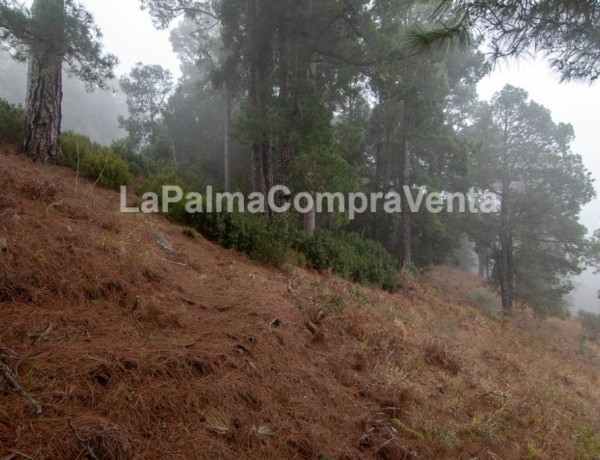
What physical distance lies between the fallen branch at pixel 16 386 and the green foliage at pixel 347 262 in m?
7.10

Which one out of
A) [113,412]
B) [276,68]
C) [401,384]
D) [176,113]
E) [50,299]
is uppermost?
[176,113]

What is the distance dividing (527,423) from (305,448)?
2750mm

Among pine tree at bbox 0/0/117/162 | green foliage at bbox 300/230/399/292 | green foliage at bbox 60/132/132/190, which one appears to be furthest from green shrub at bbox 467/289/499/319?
pine tree at bbox 0/0/117/162

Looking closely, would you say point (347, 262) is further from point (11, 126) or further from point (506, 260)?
point (506, 260)

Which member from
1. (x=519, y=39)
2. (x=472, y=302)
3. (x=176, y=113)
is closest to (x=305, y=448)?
(x=519, y=39)

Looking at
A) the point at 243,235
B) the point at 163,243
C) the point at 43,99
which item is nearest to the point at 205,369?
the point at 163,243

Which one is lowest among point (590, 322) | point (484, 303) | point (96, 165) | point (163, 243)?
point (590, 322)

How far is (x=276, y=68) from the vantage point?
38.4ft

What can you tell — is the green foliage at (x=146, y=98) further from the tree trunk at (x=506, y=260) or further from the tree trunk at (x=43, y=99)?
the tree trunk at (x=506, y=260)

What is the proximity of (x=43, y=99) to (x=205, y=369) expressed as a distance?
24.7 ft

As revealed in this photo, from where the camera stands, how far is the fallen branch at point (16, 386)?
6.00 feet

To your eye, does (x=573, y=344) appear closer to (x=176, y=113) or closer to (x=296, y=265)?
(x=296, y=265)

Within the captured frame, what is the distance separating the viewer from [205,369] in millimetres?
2545

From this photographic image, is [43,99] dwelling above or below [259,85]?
below
